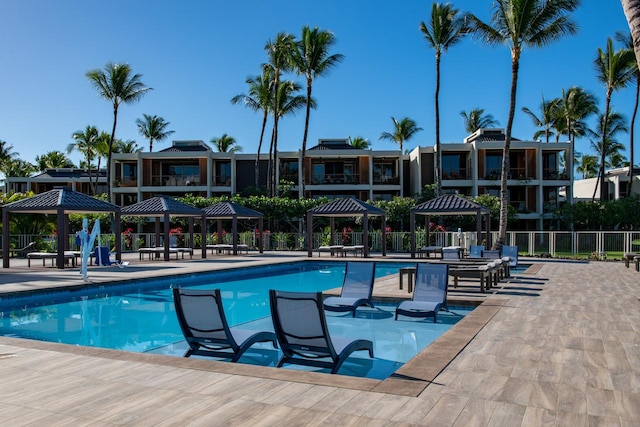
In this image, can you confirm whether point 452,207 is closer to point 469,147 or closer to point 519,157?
point 469,147

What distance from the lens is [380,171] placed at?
141 feet

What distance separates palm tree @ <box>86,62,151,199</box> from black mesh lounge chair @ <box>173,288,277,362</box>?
3309 cm

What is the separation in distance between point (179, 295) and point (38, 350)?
68.7 inches

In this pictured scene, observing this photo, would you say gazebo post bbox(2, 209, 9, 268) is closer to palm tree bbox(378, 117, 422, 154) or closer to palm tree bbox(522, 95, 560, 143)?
palm tree bbox(378, 117, 422, 154)

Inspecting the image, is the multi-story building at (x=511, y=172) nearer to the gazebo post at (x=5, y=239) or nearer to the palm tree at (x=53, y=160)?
the gazebo post at (x=5, y=239)

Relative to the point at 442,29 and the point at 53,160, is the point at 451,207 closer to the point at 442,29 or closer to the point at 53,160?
the point at 442,29

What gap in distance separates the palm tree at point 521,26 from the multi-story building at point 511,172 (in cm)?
1412

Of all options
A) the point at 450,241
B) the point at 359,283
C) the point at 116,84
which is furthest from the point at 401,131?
the point at 359,283

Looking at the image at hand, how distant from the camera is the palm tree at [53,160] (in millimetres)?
62875

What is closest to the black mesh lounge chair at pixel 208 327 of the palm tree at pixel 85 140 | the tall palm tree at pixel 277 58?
the tall palm tree at pixel 277 58

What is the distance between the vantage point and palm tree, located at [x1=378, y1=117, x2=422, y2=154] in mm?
53125

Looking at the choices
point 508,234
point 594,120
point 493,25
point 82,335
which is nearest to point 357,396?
point 82,335

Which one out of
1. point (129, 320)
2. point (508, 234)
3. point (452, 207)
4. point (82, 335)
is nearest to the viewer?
point (82, 335)

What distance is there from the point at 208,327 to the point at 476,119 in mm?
53223
